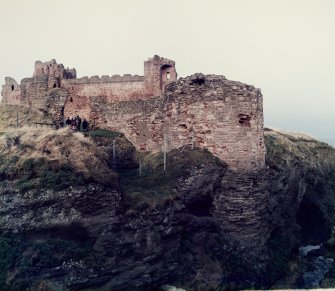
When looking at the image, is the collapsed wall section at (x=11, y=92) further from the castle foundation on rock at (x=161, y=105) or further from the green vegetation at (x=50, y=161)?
the green vegetation at (x=50, y=161)

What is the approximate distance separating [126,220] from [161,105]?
735cm

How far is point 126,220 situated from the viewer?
44.0ft

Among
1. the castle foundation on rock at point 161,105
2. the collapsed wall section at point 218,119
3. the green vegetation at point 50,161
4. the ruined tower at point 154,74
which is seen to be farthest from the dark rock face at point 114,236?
the ruined tower at point 154,74

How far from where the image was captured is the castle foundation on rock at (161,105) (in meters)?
16.2

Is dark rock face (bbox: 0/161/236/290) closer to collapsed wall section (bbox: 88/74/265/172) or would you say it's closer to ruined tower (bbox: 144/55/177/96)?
collapsed wall section (bbox: 88/74/265/172)

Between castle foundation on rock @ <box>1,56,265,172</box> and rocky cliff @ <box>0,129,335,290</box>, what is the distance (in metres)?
0.70

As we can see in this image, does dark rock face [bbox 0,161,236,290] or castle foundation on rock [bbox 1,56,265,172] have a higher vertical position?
castle foundation on rock [bbox 1,56,265,172]

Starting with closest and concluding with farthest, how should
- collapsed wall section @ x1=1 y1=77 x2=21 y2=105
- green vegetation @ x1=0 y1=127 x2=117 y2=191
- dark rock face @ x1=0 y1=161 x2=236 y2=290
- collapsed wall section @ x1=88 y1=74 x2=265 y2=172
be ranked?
dark rock face @ x1=0 y1=161 x2=236 y2=290 → green vegetation @ x1=0 y1=127 x2=117 y2=191 → collapsed wall section @ x1=88 y1=74 x2=265 y2=172 → collapsed wall section @ x1=1 y1=77 x2=21 y2=105

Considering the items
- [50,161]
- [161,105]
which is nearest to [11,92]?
[161,105]

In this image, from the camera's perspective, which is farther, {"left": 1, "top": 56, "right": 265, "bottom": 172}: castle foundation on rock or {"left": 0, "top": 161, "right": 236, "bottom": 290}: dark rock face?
{"left": 1, "top": 56, "right": 265, "bottom": 172}: castle foundation on rock

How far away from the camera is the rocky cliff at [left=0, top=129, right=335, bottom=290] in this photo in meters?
11.8

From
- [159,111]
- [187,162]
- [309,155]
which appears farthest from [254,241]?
[309,155]

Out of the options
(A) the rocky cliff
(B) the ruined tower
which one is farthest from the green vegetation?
(B) the ruined tower

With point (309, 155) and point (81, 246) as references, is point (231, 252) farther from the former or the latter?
point (309, 155)
